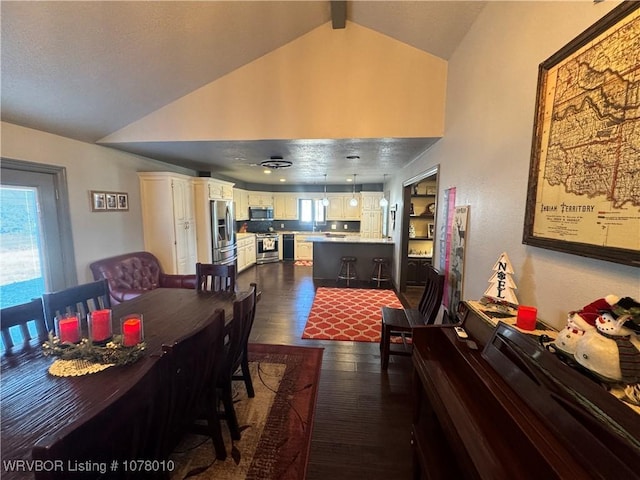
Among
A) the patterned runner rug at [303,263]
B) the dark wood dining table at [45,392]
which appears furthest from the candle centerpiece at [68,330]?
the patterned runner rug at [303,263]

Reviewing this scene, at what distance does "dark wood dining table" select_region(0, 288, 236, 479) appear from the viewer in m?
0.92

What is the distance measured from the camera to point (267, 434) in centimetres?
192

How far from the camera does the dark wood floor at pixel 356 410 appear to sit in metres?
1.72

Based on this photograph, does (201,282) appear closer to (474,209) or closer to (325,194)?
(474,209)

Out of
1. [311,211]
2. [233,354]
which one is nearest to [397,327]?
[233,354]

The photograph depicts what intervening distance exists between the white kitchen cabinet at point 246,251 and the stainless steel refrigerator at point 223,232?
0.86 m

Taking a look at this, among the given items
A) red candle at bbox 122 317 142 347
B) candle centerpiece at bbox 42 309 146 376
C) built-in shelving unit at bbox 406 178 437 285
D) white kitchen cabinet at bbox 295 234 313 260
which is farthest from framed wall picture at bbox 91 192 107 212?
white kitchen cabinet at bbox 295 234 313 260

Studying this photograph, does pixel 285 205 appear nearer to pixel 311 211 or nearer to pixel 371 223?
pixel 311 211

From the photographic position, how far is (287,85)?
2938 mm

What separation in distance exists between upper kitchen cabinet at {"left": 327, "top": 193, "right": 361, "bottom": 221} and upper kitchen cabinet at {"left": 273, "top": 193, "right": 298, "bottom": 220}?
116 cm

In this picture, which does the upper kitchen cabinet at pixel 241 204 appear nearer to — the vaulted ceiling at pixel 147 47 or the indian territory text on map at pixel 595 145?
the vaulted ceiling at pixel 147 47

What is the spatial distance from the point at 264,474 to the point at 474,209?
Result: 236 centimetres

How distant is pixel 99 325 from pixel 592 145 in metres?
2.57

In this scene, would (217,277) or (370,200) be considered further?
(370,200)
